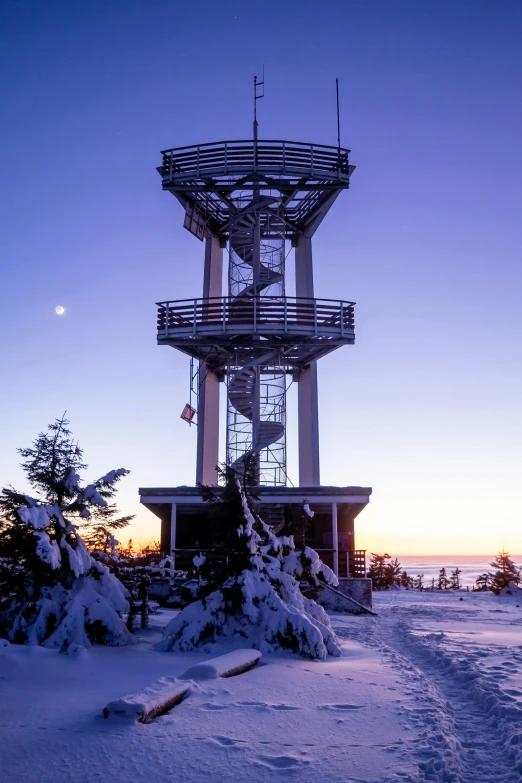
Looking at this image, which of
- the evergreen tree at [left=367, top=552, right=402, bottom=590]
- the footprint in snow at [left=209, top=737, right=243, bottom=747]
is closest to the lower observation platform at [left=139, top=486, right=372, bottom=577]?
the evergreen tree at [left=367, top=552, right=402, bottom=590]

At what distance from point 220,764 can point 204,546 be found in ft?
63.9

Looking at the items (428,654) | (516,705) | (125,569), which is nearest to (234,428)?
(125,569)

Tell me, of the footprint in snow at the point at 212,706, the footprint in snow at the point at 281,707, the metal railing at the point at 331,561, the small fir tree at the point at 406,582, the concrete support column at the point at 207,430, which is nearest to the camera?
the footprint in snow at the point at 212,706

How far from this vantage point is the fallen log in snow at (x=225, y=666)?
808 centimetres

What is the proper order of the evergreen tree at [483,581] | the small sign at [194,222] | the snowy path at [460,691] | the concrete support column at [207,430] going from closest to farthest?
the snowy path at [460,691] < the concrete support column at [207,430] < the small sign at [194,222] < the evergreen tree at [483,581]

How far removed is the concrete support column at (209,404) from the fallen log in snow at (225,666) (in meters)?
16.8

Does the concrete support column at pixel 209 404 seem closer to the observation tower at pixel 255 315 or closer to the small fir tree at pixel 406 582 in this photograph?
the observation tower at pixel 255 315

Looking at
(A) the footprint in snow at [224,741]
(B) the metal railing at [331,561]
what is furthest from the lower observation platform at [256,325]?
(A) the footprint in snow at [224,741]

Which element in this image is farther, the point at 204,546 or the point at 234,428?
the point at 234,428

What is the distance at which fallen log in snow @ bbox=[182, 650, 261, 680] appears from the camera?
8078 millimetres

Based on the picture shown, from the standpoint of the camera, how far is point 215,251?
2956cm

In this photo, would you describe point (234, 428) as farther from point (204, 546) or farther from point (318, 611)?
point (318, 611)

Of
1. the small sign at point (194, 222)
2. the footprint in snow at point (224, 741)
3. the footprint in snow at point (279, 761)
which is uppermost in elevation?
the small sign at point (194, 222)

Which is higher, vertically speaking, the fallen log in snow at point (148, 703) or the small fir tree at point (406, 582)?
→ the small fir tree at point (406, 582)
